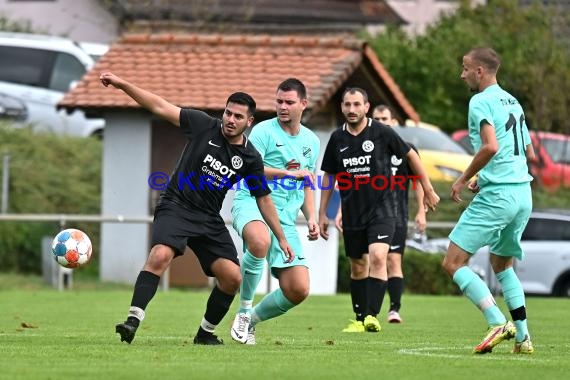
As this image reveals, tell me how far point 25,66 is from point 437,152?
857cm

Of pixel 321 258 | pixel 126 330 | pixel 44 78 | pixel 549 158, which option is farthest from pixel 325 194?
pixel 549 158

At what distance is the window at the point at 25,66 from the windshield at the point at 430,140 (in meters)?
7.52

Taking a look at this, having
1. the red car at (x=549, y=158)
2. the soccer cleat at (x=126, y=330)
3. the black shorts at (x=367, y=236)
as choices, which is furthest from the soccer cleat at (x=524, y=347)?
the red car at (x=549, y=158)

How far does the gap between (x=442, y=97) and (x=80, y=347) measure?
2647 centimetres

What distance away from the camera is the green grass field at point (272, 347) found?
32.1 feet

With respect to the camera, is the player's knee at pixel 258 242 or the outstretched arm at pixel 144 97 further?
the player's knee at pixel 258 242

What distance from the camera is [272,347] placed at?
39.2 ft

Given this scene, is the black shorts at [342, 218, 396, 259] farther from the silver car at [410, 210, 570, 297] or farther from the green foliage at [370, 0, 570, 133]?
the green foliage at [370, 0, 570, 133]

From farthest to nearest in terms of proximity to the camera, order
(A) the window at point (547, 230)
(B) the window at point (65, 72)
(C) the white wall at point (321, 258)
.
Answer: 1. (B) the window at point (65, 72)
2. (A) the window at point (547, 230)
3. (C) the white wall at point (321, 258)

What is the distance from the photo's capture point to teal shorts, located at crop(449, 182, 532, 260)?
11.3 meters

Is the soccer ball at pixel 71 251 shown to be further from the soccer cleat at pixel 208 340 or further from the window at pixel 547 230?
the window at pixel 547 230

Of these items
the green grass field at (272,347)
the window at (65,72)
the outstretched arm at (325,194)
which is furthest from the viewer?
the window at (65,72)

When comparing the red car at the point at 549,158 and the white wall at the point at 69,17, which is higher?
the white wall at the point at 69,17

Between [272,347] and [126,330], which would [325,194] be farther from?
[126,330]
